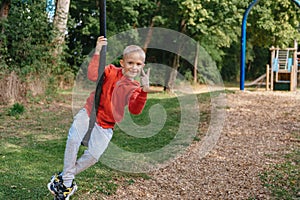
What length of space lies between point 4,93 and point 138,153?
5.44m

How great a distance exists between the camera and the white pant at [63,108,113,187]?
11.3 feet

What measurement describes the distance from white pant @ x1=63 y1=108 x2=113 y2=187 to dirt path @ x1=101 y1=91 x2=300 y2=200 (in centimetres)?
87

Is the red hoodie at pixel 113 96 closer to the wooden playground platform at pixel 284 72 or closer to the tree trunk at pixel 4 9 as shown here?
the tree trunk at pixel 4 9

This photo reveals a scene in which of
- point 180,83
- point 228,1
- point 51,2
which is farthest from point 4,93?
point 180,83

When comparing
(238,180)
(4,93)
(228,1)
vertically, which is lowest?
(238,180)

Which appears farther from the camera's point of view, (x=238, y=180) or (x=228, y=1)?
(x=228, y=1)

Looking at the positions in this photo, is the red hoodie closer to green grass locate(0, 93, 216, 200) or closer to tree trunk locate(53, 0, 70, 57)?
green grass locate(0, 93, 216, 200)

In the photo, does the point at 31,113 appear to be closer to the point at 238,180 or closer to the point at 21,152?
the point at 21,152

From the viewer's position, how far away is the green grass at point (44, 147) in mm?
4453

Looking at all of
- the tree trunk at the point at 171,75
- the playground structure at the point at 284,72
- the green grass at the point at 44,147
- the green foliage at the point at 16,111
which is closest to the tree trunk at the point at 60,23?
the green grass at the point at 44,147

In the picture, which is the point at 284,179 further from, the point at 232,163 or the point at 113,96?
the point at 113,96

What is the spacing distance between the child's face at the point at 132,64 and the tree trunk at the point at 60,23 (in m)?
9.63

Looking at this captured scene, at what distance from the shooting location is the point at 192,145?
6.83 m

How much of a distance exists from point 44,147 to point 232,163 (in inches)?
113
